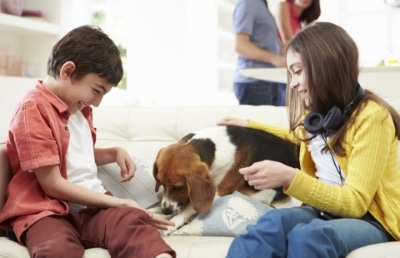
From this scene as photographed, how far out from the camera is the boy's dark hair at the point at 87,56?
5.82 feet

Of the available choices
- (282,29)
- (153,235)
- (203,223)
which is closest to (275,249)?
(153,235)

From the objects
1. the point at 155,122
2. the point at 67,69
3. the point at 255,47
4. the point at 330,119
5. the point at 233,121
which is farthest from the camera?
the point at 255,47

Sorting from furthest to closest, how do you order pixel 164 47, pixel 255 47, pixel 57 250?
1. pixel 164 47
2. pixel 255 47
3. pixel 57 250

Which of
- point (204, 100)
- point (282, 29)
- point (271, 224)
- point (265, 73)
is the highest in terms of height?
point (282, 29)

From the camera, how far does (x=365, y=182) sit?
1461 mm

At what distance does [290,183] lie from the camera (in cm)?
147

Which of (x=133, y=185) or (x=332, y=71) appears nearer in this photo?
(x=332, y=71)

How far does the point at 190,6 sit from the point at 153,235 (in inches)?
167

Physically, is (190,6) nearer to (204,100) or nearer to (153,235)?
(204,100)

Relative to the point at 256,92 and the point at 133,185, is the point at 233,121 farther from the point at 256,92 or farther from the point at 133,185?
the point at 256,92

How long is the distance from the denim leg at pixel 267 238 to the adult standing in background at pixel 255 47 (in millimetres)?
1703

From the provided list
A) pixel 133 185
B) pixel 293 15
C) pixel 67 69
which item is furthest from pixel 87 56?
pixel 293 15

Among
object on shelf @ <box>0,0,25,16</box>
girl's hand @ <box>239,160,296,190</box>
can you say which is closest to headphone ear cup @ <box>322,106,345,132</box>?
girl's hand @ <box>239,160,296,190</box>

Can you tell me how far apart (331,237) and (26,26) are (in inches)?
117
